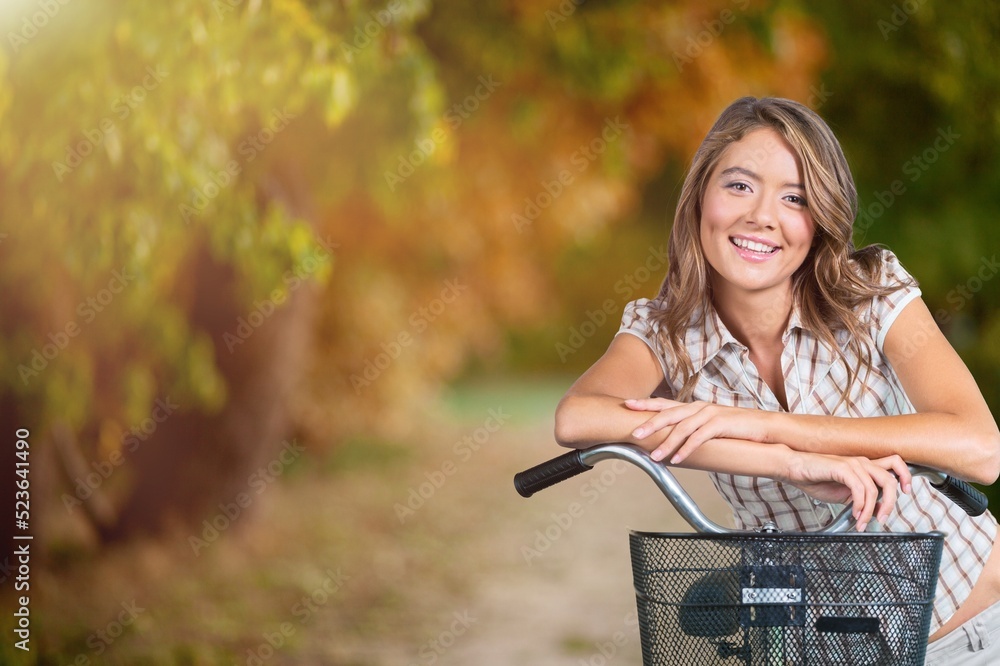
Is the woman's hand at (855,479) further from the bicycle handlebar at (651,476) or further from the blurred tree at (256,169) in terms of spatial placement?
the blurred tree at (256,169)

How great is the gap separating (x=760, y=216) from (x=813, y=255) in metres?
0.16

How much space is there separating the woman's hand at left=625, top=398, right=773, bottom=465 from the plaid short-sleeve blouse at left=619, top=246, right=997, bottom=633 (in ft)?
0.97

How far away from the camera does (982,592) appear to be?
2.27m

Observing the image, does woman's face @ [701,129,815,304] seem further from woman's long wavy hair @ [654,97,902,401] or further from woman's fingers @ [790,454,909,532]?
woman's fingers @ [790,454,909,532]

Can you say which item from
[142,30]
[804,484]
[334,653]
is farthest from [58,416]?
[804,484]

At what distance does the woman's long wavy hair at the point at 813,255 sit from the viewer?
2264 millimetres

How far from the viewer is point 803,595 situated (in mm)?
1803

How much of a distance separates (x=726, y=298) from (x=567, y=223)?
880 cm

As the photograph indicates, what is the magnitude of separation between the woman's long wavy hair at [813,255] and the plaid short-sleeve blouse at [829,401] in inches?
0.9

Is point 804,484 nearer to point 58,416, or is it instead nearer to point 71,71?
point 71,71

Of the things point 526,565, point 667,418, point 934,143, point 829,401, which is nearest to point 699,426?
point 667,418

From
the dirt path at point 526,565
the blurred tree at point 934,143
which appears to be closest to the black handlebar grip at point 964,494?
the blurred tree at point 934,143

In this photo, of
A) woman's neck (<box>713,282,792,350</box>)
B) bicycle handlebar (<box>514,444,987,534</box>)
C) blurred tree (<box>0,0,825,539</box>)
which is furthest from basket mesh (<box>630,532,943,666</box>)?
blurred tree (<box>0,0,825,539</box>)

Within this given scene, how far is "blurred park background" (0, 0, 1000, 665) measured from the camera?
5195 mm
